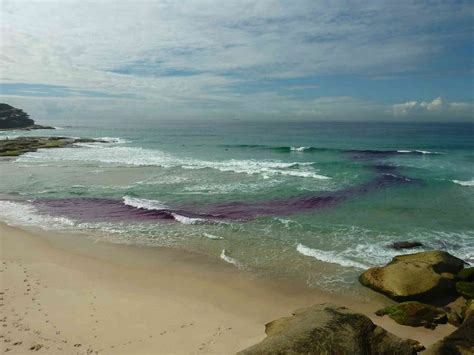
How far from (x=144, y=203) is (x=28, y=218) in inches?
261

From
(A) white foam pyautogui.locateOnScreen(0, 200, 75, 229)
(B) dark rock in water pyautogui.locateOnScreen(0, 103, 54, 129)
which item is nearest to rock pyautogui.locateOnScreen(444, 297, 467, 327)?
(A) white foam pyautogui.locateOnScreen(0, 200, 75, 229)

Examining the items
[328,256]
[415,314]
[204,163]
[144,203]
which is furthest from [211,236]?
[204,163]

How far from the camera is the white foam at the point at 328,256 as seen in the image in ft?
49.6

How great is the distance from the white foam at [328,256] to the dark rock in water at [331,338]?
19.4 ft

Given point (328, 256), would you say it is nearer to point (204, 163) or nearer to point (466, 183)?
point (466, 183)

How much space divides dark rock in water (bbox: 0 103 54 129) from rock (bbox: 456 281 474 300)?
123122mm

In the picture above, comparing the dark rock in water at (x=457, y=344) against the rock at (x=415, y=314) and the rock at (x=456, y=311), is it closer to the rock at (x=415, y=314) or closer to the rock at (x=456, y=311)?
the rock at (x=415, y=314)

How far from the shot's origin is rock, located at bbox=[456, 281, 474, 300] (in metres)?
12.5

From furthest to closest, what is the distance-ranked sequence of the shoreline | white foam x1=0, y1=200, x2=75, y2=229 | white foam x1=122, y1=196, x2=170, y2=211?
white foam x1=122, y1=196, x2=170, y2=211
white foam x1=0, y1=200, x2=75, y2=229
the shoreline

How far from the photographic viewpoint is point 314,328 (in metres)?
8.16

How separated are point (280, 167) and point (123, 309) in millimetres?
30164

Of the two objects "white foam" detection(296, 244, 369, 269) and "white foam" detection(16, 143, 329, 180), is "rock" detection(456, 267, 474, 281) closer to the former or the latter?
"white foam" detection(296, 244, 369, 269)

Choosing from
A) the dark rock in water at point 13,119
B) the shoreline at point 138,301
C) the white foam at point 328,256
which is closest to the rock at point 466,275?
the shoreline at point 138,301

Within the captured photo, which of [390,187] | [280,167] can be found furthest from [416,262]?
[280,167]
